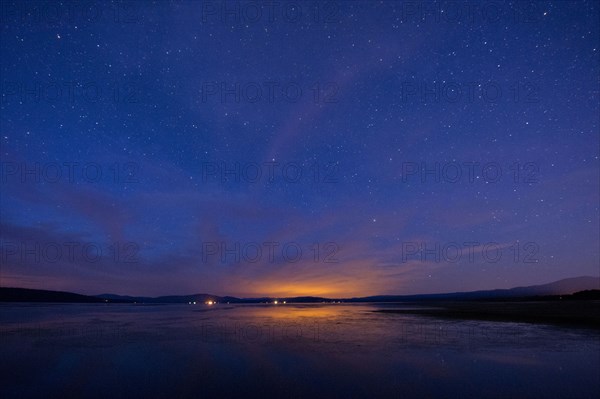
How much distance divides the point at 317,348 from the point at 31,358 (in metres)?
11.6

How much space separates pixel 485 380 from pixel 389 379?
285cm

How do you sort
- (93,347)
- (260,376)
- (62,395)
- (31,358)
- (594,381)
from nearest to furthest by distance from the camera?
(62,395) < (594,381) < (260,376) < (31,358) < (93,347)

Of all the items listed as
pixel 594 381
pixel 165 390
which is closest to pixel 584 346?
pixel 594 381

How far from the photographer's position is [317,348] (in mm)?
16812

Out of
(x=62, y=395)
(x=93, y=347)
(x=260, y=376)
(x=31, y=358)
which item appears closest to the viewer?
(x=62, y=395)

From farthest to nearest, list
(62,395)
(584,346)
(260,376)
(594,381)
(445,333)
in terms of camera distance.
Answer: (445,333)
(584,346)
(260,376)
(594,381)
(62,395)

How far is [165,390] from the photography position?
10.2 m

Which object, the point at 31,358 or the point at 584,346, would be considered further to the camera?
the point at 584,346

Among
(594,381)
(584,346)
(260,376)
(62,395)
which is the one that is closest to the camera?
(62,395)

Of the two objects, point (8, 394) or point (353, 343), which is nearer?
point (8, 394)

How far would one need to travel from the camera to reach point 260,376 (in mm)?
11680

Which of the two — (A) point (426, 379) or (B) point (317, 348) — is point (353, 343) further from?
(A) point (426, 379)

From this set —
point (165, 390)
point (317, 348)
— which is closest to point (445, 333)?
point (317, 348)

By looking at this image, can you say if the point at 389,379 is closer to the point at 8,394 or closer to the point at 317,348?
the point at 317,348
